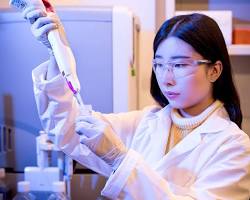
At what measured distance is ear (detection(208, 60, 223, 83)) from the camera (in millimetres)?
991

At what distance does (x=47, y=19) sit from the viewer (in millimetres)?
970

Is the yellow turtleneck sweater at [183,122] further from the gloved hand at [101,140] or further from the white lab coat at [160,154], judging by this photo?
the gloved hand at [101,140]

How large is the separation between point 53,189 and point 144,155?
32cm

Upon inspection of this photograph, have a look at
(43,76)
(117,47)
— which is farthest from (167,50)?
(117,47)

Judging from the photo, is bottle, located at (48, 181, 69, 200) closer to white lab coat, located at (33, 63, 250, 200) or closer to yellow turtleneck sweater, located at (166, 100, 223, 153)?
white lab coat, located at (33, 63, 250, 200)

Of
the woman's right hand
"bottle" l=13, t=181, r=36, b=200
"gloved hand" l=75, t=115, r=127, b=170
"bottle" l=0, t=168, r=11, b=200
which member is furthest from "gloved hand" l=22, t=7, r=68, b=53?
"bottle" l=0, t=168, r=11, b=200

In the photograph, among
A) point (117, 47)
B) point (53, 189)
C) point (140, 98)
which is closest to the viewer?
point (53, 189)

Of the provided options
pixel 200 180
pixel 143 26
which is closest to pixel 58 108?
pixel 200 180

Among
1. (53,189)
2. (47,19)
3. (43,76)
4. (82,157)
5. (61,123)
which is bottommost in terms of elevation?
(53,189)

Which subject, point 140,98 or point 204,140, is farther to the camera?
point 140,98

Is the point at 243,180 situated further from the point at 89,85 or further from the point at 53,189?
the point at 89,85

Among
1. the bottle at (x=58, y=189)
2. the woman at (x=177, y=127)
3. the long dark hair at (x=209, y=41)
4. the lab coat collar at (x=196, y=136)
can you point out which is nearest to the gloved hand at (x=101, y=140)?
the woman at (x=177, y=127)

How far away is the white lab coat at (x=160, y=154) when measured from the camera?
2.86 ft

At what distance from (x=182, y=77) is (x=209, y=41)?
10 centimetres
